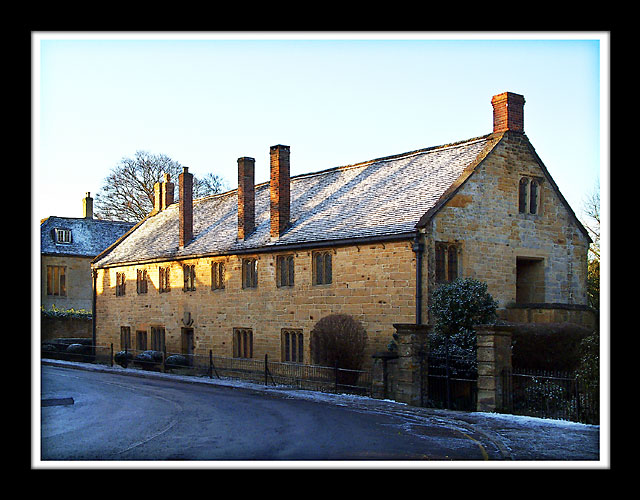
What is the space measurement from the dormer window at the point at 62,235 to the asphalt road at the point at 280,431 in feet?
112

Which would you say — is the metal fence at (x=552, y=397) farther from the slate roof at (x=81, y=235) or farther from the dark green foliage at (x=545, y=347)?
the slate roof at (x=81, y=235)

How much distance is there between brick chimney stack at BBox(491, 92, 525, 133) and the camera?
1052 inches

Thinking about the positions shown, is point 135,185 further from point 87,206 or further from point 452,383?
point 452,383

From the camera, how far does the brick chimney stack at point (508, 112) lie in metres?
26.7

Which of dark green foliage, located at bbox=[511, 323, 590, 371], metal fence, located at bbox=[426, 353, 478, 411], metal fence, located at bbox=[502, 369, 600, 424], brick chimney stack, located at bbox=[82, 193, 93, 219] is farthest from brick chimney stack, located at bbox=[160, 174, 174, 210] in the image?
metal fence, located at bbox=[502, 369, 600, 424]

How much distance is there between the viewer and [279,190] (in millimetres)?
31109

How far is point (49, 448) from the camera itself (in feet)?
43.0

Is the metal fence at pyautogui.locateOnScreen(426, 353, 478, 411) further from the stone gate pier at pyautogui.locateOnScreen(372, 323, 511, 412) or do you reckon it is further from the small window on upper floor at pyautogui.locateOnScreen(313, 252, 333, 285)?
the small window on upper floor at pyautogui.locateOnScreen(313, 252, 333, 285)

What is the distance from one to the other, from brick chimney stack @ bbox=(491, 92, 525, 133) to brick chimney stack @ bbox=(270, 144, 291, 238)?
864 centimetres

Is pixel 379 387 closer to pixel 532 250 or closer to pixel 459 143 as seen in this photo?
pixel 532 250

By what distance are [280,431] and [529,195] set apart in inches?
636

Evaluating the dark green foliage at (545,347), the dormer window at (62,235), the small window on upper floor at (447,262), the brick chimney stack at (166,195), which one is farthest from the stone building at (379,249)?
the dormer window at (62,235)

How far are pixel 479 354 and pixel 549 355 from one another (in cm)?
489
